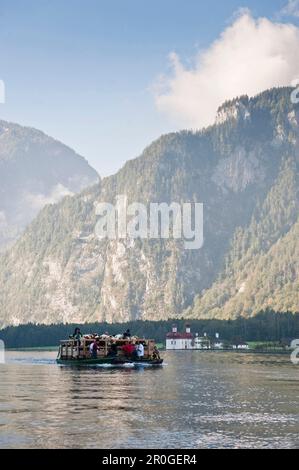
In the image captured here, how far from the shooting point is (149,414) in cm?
8256

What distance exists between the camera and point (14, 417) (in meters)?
78.9

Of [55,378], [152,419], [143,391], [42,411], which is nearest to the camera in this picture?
[152,419]

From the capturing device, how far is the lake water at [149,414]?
65.0 metres

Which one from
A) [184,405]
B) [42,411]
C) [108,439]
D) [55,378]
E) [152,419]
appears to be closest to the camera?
[108,439]

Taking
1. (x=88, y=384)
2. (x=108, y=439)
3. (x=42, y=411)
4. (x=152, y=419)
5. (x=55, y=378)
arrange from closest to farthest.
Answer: (x=108, y=439) < (x=152, y=419) < (x=42, y=411) < (x=88, y=384) < (x=55, y=378)

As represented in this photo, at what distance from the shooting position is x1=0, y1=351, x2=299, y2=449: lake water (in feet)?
213
